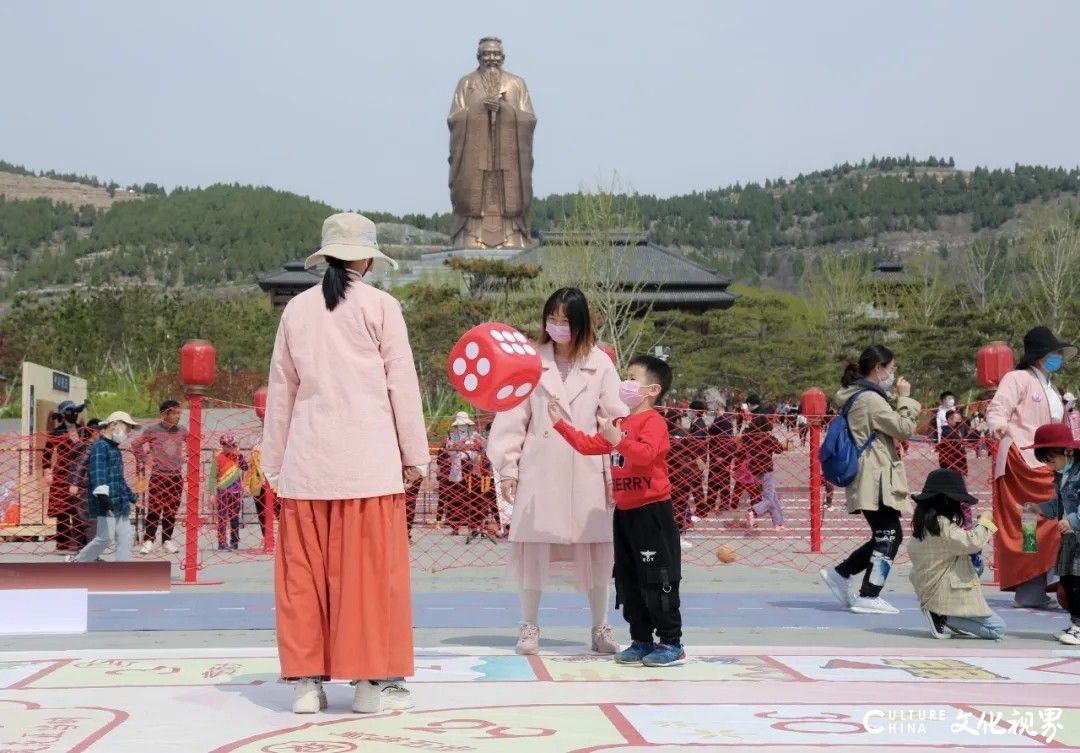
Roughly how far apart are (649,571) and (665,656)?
0.92 ft

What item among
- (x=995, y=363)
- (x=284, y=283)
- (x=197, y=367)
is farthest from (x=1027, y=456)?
(x=284, y=283)

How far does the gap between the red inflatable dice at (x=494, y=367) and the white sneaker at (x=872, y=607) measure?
263cm

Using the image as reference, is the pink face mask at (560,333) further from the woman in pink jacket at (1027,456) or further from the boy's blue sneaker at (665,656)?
the woman in pink jacket at (1027,456)

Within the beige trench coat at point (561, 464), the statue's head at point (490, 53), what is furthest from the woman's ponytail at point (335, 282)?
the statue's head at point (490, 53)

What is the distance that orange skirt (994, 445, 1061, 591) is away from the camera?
7.02m

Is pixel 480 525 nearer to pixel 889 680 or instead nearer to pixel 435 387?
pixel 889 680

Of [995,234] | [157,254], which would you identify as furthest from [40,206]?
[995,234]

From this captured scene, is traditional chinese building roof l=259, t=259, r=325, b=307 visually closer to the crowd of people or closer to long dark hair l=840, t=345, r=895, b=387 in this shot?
long dark hair l=840, t=345, r=895, b=387

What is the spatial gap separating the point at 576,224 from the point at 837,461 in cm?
1885

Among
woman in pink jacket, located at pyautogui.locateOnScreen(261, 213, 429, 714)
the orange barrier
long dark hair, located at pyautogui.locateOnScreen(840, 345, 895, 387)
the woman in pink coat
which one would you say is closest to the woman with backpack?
long dark hair, located at pyautogui.locateOnScreen(840, 345, 895, 387)

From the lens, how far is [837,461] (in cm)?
671

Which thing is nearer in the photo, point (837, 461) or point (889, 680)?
point (889, 680)

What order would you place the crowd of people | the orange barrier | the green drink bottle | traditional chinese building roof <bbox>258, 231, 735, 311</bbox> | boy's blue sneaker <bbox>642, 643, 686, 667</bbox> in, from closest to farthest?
1. the crowd of people
2. boy's blue sneaker <bbox>642, 643, 686, 667</bbox>
3. the green drink bottle
4. the orange barrier
5. traditional chinese building roof <bbox>258, 231, 735, 311</bbox>

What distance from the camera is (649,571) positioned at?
4.92 metres
